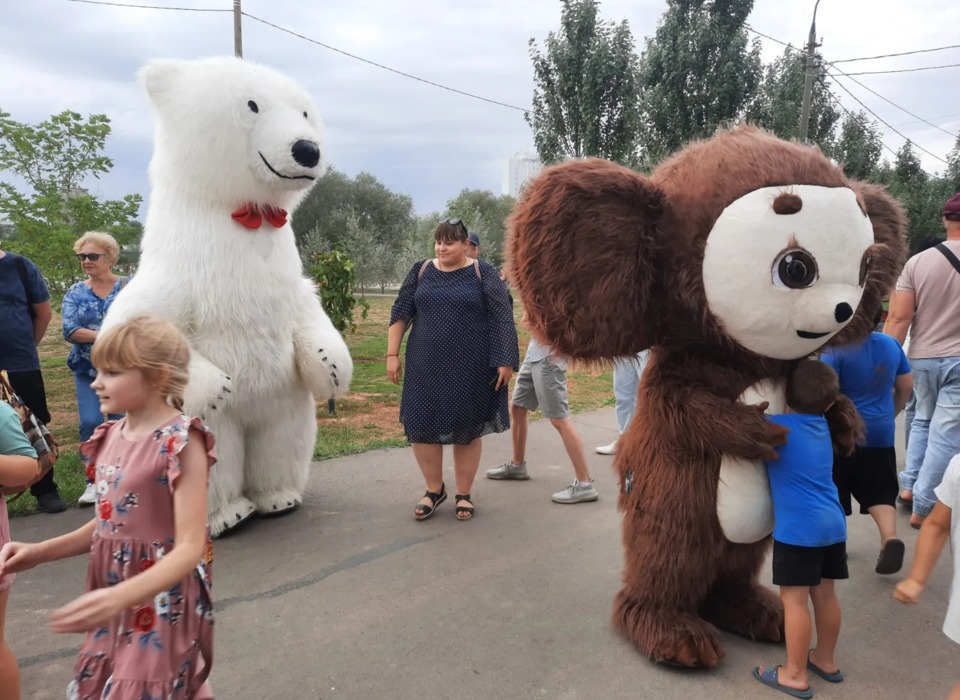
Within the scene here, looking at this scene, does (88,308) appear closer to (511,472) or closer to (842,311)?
(511,472)

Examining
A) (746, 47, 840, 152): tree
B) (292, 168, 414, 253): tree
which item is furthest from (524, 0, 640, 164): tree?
(292, 168, 414, 253): tree

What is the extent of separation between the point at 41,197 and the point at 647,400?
7.03 metres

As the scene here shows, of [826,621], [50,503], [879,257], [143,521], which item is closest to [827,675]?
[826,621]

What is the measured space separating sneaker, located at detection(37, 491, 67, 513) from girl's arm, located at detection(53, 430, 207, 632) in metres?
2.93

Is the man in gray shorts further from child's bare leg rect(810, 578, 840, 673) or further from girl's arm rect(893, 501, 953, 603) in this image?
girl's arm rect(893, 501, 953, 603)

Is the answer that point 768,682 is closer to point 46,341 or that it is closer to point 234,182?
point 234,182

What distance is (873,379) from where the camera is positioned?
3.04 meters

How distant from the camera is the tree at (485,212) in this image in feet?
74.9

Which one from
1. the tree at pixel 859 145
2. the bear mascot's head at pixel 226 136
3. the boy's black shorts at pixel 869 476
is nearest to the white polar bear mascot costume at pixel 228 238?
the bear mascot's head at pixel 226 136

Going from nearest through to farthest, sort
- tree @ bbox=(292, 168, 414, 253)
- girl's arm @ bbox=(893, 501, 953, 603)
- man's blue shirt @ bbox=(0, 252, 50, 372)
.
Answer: girl's arm @ bbox=(893, 501, 953, 603)
man's blue shirt @ bbox=(0, 252, 50, 372)
tree @ bbox=(292, 168, 414, 253)

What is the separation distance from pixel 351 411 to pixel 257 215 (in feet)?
13.0

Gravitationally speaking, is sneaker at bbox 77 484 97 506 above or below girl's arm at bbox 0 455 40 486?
below

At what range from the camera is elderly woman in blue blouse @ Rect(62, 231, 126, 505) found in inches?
158

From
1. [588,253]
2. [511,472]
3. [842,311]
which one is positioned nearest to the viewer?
[842,311]
